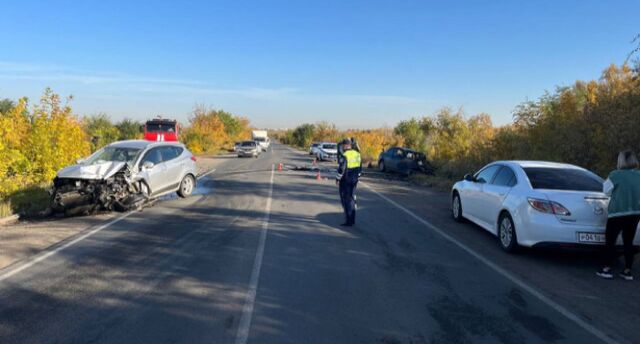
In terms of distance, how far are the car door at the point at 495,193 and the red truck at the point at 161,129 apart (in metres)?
24.5

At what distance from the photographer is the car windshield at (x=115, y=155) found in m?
11.6

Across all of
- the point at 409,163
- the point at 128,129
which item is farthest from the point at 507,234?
the point at 128,129

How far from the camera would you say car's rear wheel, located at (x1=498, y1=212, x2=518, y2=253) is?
7225 mm

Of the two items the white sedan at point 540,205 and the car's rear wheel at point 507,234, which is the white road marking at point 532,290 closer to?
the car's rear wheel at point 507,234

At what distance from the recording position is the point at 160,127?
1174 inches

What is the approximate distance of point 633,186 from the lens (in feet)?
20.0

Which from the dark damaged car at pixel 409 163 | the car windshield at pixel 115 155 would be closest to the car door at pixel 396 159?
the dark damaged car at pixel 409 163

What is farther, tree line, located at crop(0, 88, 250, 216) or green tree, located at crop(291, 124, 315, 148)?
green tree, located at crop(291, 124, 315, 148)

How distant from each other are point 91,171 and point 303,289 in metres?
7.44

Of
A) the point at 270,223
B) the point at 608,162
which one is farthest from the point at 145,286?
the point at 608,162

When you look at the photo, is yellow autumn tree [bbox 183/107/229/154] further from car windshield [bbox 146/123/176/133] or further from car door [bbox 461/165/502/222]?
car door [bbox 461/165/502/222]

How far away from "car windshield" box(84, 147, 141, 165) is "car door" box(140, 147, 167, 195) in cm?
30

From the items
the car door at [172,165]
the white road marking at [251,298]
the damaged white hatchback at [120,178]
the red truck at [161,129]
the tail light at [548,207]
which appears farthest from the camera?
the red truck at [161,129]

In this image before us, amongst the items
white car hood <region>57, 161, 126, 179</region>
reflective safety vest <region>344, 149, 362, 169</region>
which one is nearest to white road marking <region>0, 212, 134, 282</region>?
white car hood <region>57, 161, 126, 179</region>
